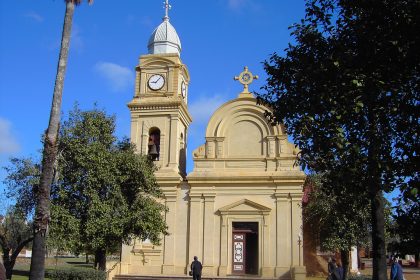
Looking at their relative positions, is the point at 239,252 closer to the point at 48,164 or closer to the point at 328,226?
the point at 328,226

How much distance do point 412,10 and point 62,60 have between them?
11632mm

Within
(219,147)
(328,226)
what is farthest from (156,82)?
(328,226)

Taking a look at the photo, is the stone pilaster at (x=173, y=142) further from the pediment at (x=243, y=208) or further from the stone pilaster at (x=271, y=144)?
the stone pilaster at (x=271, y=144)

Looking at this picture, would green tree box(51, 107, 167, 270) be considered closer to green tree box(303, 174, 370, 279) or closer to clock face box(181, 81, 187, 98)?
green tree box(303, 174, 370, 279)

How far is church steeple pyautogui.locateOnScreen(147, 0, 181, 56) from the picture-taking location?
1485 inches

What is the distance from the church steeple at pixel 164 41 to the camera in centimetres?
3772

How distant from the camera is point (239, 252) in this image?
3234cm

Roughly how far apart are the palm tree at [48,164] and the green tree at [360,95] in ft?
24.9

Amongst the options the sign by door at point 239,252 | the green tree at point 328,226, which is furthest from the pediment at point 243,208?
the green tree at point 328,226

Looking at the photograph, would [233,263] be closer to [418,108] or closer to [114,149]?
[114,149]

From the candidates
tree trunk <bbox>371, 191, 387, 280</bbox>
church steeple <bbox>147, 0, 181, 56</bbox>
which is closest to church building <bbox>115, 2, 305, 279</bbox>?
church steeple <bbox>147, 0, 181, 56</bbox>

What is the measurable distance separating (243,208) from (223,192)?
1.68m

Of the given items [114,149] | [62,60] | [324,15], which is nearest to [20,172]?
[114,149]

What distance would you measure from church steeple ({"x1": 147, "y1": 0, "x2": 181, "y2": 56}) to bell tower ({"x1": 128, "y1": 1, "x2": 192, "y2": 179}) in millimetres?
808
